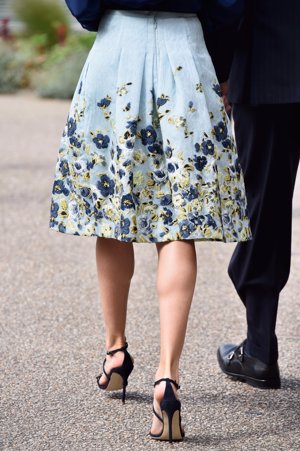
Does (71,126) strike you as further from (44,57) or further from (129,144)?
(44,57)

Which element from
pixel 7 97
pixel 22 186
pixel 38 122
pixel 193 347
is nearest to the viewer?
pixel 193 347

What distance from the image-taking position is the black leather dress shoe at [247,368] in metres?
4.03

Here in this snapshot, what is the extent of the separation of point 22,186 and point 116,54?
Answer: 5558mm

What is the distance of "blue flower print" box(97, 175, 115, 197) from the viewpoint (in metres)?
3.50

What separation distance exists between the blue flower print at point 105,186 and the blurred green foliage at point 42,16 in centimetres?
1806

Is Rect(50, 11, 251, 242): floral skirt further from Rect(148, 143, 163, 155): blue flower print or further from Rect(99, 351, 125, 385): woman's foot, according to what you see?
Rect(99, 351, 125, 385): woman's foot

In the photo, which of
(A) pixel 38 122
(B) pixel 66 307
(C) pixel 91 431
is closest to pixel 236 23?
(C) pixel 91 431

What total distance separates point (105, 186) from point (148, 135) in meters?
0.21

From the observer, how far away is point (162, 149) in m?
3.44

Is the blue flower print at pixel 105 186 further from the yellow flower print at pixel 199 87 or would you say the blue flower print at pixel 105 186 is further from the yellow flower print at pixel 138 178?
the yellow flower print at pixel 199 87

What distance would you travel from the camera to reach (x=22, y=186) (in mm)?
8930

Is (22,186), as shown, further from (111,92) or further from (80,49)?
(80,49)

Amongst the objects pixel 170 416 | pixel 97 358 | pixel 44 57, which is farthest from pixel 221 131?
pixel 44 57

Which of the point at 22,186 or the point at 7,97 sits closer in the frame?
the point at 22,186
